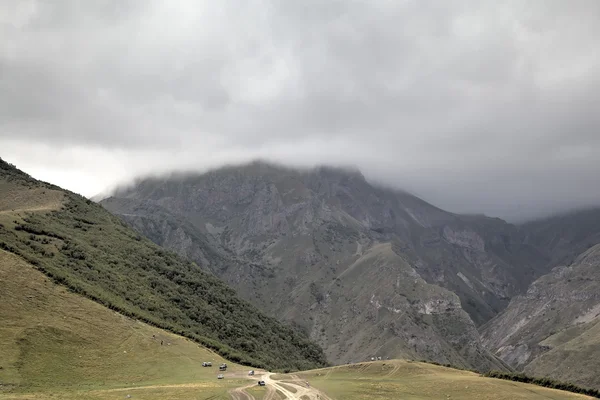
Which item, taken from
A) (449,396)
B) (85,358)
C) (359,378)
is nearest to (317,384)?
(359,378)

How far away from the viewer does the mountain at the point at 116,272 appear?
423 ft

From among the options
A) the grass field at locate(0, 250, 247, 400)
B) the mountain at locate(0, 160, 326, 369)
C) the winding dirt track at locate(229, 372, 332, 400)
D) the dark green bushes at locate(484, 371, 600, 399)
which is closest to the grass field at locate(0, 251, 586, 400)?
the grass field at locate(0, 250, 247, 400)

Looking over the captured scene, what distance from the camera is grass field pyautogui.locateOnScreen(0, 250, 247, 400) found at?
75.3 m

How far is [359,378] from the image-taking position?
9900cm

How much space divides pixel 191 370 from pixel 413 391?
48.5 m

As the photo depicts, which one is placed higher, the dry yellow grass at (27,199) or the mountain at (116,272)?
the dry yellow grass at (27,199)

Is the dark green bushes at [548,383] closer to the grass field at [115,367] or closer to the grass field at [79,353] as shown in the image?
the grass field at [115,367]

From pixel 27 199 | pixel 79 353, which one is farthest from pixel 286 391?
pixel 27 199

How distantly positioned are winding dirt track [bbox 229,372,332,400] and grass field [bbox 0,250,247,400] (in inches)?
106

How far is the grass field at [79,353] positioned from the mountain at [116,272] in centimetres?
1050

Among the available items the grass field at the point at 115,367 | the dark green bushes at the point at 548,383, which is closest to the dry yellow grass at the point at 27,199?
the grass field at the point at 115,367

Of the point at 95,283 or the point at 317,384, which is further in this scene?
the point at 95,283

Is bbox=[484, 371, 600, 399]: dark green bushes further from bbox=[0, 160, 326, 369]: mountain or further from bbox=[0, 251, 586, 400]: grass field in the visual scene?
bbox=[0, 160, 326, 369]: mountain

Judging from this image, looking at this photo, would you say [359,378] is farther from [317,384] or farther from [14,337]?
[14,337]
